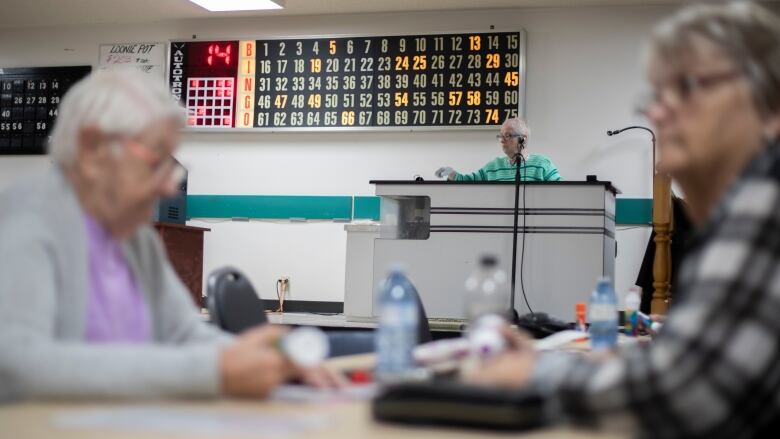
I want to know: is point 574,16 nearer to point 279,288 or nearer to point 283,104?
point 283,104

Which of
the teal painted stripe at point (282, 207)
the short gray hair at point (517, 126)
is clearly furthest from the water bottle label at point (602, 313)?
the teal painted stripe at point (282, 207)

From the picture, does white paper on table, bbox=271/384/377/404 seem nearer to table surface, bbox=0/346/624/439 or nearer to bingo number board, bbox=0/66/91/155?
table surface, bbox=0/346/624/439

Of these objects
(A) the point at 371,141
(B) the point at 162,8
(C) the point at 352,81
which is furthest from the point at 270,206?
(B) the point at 162,8

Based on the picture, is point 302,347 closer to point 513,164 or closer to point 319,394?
point 319,394

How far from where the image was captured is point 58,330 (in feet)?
4.55

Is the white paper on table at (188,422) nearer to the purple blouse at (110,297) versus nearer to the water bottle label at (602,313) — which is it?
the purple blouse at (110,297)

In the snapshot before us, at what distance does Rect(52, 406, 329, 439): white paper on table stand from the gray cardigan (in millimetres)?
57

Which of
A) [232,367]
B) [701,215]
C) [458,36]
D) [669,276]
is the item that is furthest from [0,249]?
[458,36]

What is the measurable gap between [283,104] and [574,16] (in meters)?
2.50

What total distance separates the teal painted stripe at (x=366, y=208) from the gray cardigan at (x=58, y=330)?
5793 millimetres

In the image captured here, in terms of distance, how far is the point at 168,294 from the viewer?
170 centimetres

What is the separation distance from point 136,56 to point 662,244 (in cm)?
509

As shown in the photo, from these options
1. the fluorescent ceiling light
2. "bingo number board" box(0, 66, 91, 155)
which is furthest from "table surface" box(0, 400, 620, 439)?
"bingo number board" box(0, 66, 91, 155)

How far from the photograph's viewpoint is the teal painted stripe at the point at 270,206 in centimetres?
733
